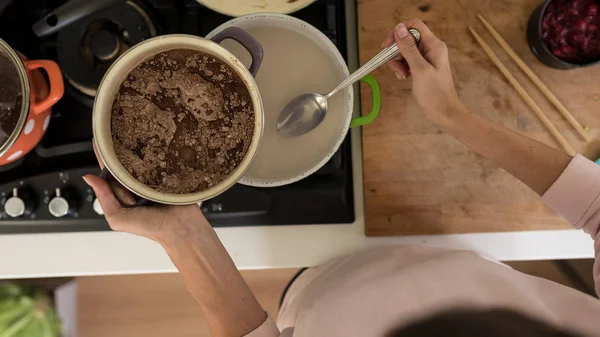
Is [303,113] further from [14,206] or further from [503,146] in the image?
[14,206]

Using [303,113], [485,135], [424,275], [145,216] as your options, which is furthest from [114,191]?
[485,135]

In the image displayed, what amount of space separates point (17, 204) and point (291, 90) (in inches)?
16.4


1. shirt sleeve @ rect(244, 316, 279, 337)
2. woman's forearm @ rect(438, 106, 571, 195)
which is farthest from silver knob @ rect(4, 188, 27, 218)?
woman's forearm @ rect(438, 106, 571, 195)

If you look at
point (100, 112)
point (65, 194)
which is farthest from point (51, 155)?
point (100, 112)

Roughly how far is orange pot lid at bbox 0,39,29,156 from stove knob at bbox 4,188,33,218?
5.3 inches

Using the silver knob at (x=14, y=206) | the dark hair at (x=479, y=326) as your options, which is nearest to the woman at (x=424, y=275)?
the dark hair at (x=479, y=326)

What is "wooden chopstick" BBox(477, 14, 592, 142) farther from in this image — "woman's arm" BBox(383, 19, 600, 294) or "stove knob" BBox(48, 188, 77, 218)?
"stove knob" BBox(48, 188, 77, 218)

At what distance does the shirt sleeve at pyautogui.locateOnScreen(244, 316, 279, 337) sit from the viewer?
1.86 ft

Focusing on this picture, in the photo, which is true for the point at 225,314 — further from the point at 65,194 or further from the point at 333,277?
the point at 65,194

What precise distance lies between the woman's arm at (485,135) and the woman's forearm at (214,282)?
338mm

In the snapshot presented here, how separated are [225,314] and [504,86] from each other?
0.52 meters

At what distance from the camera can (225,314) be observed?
579 millimetres

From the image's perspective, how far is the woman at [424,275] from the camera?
46 centimetres

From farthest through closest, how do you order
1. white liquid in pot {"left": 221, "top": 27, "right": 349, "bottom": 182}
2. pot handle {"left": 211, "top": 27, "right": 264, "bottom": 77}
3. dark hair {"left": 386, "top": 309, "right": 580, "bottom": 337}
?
white liquid in pot {"left": 221, "top": 27, "right": 349, "bottom": 182}, pot handle {"left": 211, "top": 27, "right": 264, "bottom": 77}, dark hair {"left": 386, "top": 309, "right": 580, "bottom": 337}
